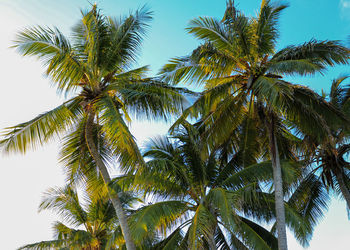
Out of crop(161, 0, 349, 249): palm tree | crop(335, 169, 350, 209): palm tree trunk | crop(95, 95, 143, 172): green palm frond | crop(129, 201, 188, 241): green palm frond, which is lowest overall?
crop(129, 201, 188, 241): green palm frond

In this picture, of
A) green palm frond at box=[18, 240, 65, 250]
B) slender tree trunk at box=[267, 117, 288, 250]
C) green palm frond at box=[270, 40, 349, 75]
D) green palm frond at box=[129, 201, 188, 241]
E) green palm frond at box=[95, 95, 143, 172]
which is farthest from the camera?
green palm frond at box=[18, 240, 65, 250]

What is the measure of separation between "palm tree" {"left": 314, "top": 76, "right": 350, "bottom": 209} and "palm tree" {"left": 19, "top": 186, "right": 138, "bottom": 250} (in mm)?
7996

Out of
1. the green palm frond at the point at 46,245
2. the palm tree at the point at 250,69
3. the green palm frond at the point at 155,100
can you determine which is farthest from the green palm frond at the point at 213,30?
the green palm frond at the point at 46,245

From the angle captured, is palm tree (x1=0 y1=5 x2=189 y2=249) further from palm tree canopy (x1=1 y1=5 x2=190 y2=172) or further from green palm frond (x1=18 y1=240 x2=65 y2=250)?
green palm frond (x1=18 y1=240 x2=65 y2=250)

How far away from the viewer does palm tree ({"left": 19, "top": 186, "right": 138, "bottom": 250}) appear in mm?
16641

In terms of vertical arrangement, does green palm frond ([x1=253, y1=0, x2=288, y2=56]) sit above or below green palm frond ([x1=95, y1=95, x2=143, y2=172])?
above

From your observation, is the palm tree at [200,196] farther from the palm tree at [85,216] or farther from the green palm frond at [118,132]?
the palm tree at [85,216]

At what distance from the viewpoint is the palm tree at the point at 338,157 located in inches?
617

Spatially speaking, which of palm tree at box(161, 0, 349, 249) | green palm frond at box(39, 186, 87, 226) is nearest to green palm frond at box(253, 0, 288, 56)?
palm tree at box(161, 0, 349, 249)

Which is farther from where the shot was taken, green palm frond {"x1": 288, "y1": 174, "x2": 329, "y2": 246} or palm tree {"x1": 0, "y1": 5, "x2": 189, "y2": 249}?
green palm frond {"x1": 288, "y1": 174, "x2": 329, "y2": 246}

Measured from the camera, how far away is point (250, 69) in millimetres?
13211

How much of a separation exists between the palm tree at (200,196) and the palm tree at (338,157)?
353cm

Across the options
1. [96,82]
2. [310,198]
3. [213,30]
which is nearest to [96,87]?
[96,82]

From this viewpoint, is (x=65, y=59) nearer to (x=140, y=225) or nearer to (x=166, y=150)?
(x=166, y=150)
